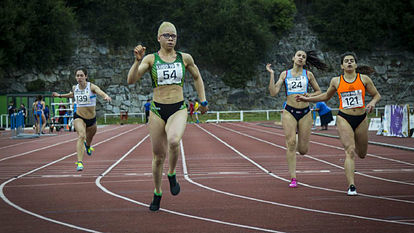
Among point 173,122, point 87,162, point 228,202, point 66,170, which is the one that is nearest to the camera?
point 173,122

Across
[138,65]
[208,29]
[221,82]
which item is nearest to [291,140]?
[138,65]

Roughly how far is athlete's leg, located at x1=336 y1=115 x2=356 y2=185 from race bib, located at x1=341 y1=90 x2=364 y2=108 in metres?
0.24

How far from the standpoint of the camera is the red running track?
595cm

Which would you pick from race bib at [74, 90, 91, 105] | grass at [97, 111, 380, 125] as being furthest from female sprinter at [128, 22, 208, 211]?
grass at [97, 111, 380, 125]

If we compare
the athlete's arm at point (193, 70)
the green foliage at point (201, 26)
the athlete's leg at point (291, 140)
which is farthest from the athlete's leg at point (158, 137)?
the green foliage at point (201, 26)

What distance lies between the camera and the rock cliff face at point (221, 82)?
5494cm

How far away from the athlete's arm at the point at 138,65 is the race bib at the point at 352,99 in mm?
3119

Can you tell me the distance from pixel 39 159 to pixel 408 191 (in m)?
10.5

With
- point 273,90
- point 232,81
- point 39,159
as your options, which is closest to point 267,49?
point 232,81

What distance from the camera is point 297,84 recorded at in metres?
9.67

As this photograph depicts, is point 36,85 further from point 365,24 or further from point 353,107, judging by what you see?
point 353,107

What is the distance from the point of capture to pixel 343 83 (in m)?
8.51

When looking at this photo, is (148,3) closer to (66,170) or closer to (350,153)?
(66,170)

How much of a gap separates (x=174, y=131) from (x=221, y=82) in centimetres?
5425
